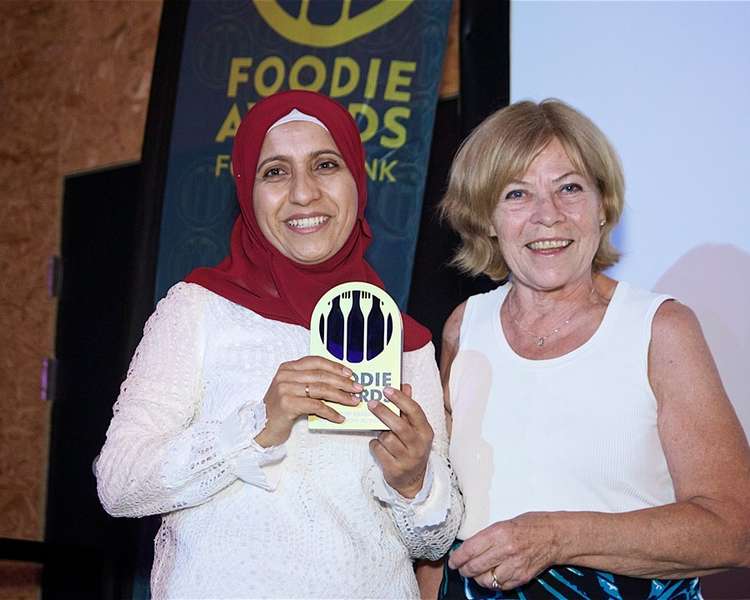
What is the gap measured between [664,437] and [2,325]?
303 centimetres

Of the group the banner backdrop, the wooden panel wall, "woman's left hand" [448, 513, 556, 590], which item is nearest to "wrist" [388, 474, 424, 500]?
"woman's left hand" [448, 513, 556, 590]

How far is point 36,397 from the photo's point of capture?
13.6ft

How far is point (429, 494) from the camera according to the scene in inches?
79.5

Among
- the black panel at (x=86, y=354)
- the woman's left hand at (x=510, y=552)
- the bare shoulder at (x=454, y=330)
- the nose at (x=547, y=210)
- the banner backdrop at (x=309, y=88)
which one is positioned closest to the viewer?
the woman's left hand at (x=510, y=552)

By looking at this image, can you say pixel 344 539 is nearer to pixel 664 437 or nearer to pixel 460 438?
pixel 460 438

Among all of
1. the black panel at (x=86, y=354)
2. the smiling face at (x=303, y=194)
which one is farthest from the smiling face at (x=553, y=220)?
the black panel at (x=86, y=354)

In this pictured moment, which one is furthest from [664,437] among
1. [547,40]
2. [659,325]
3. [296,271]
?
[547,40]

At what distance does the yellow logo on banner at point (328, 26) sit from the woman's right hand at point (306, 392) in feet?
5.14

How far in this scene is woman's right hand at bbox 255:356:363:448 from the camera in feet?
5.98

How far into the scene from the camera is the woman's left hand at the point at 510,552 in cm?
194

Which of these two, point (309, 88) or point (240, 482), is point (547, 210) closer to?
point (240, 482)

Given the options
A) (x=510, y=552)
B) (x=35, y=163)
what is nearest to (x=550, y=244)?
(x=510, y=552)

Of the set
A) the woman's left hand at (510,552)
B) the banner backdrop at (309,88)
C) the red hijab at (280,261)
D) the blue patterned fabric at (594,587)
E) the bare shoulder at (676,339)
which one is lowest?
the blue patterned fabric at (594,587)

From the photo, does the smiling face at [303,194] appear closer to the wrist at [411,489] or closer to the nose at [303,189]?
the nose at [303,189]
